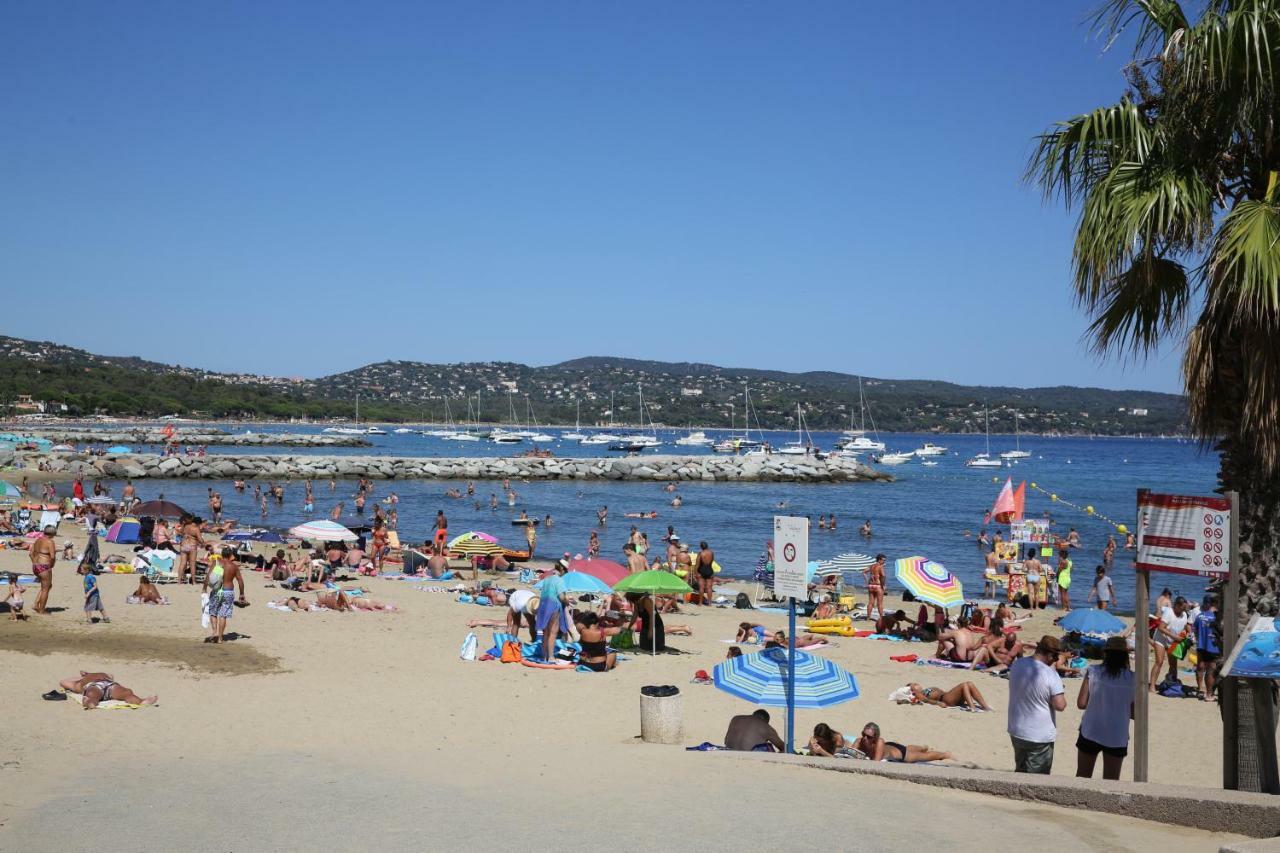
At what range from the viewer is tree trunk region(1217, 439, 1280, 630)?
623cm

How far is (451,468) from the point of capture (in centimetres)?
6831

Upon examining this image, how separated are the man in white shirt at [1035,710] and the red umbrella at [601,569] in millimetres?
9368

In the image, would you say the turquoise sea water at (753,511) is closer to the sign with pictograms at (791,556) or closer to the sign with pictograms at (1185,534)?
the sign with pictograms at (791,556)

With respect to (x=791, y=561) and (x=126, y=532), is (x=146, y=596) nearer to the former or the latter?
(x=126, y=532)

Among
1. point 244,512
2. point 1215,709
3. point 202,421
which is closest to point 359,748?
point 1215,709

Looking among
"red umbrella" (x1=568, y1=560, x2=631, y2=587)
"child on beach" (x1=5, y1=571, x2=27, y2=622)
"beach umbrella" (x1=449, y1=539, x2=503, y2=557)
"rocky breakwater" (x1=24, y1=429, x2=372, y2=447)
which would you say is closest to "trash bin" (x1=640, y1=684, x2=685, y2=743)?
"red umbrella" (x1=568, y1=560, x2=631, y2=587)

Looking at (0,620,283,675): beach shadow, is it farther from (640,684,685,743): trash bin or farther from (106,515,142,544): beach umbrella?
(106,515,142,544): beach umbrella

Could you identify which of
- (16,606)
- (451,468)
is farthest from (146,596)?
(451,468)

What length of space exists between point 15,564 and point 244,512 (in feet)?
71.9

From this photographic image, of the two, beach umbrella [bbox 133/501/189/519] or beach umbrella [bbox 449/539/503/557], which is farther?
beach umbrella [bbox 133/501/189/519]

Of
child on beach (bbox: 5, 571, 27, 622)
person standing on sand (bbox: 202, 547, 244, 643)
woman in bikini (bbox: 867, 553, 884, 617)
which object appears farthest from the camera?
woman in bikini (bbox: 867, 553, 884, 617)

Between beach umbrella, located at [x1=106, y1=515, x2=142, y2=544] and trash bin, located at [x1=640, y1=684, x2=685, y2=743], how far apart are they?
21293mm

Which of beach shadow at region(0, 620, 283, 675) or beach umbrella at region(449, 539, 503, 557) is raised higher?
beach shadow at region(0, 620, 283, 675)

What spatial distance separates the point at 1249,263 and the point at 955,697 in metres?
7.66
